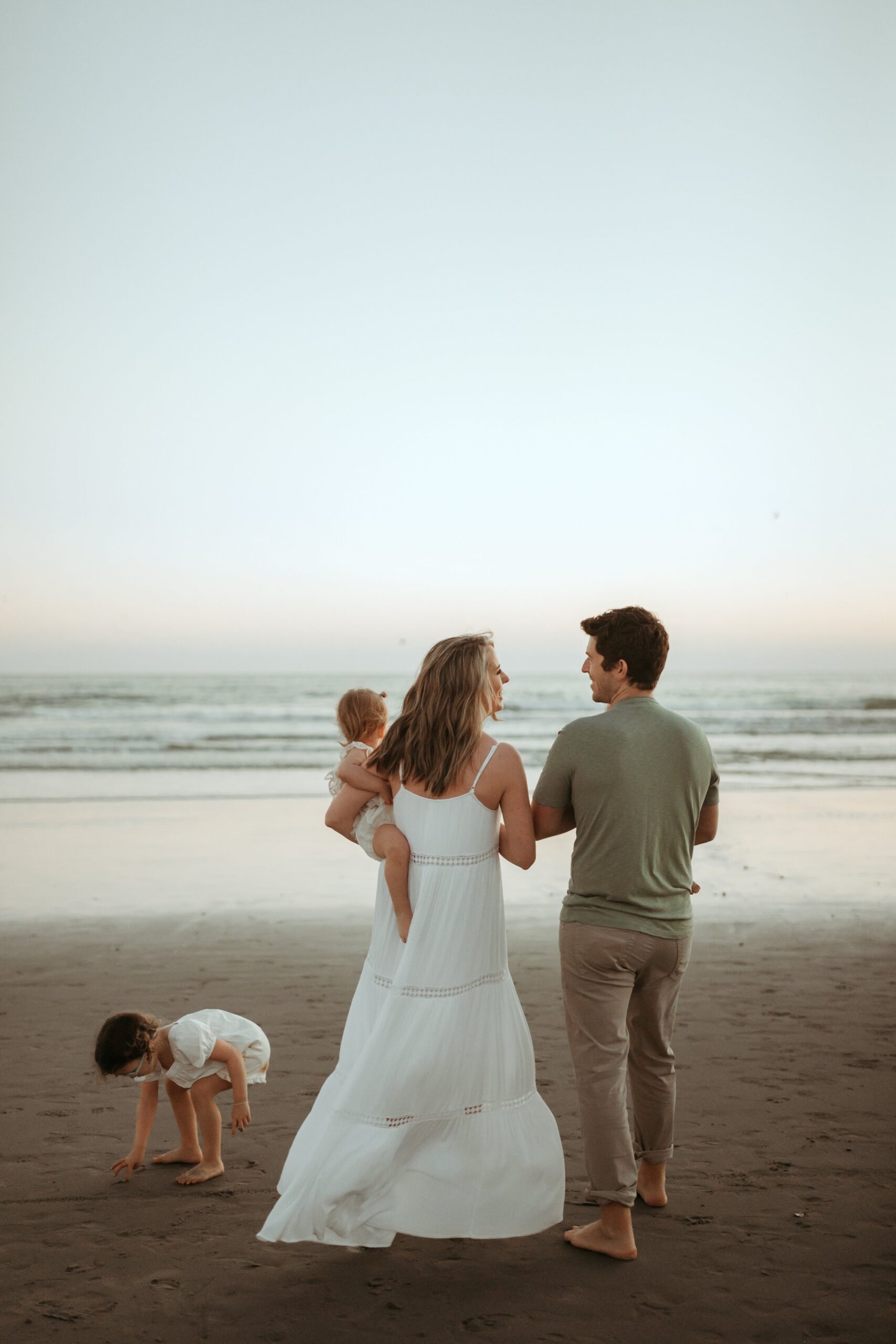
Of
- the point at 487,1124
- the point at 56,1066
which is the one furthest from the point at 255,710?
the point at 487,1124

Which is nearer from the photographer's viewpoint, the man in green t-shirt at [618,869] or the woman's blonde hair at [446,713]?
the woman's blonde hair at [446,713]

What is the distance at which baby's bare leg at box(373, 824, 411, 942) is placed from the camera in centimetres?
299

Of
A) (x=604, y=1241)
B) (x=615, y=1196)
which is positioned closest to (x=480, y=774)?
(x=615, y=1196)

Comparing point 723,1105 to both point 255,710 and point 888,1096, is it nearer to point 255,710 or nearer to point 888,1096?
point 888,1096

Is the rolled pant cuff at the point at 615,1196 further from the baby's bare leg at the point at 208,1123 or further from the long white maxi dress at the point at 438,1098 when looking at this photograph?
the baby's bare leg at the point at 208,1123

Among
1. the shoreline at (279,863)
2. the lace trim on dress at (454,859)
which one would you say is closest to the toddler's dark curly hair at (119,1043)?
the lace trim on dress at (454,859)

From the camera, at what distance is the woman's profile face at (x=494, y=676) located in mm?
2973

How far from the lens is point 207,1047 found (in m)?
3.56

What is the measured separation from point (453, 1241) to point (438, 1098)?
65 cm

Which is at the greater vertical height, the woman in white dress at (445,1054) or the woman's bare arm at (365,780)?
the woman's bare arm at (365,780)

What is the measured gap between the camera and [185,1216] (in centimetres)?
335

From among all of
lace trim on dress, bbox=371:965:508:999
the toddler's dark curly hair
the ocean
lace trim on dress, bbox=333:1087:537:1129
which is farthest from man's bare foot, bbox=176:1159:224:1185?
the ocean

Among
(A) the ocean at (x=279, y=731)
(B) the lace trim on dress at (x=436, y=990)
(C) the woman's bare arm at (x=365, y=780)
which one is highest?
(C) the woman's bare arm at (x=365, y=780)

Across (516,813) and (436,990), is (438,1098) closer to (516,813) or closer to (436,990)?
(436,990)
